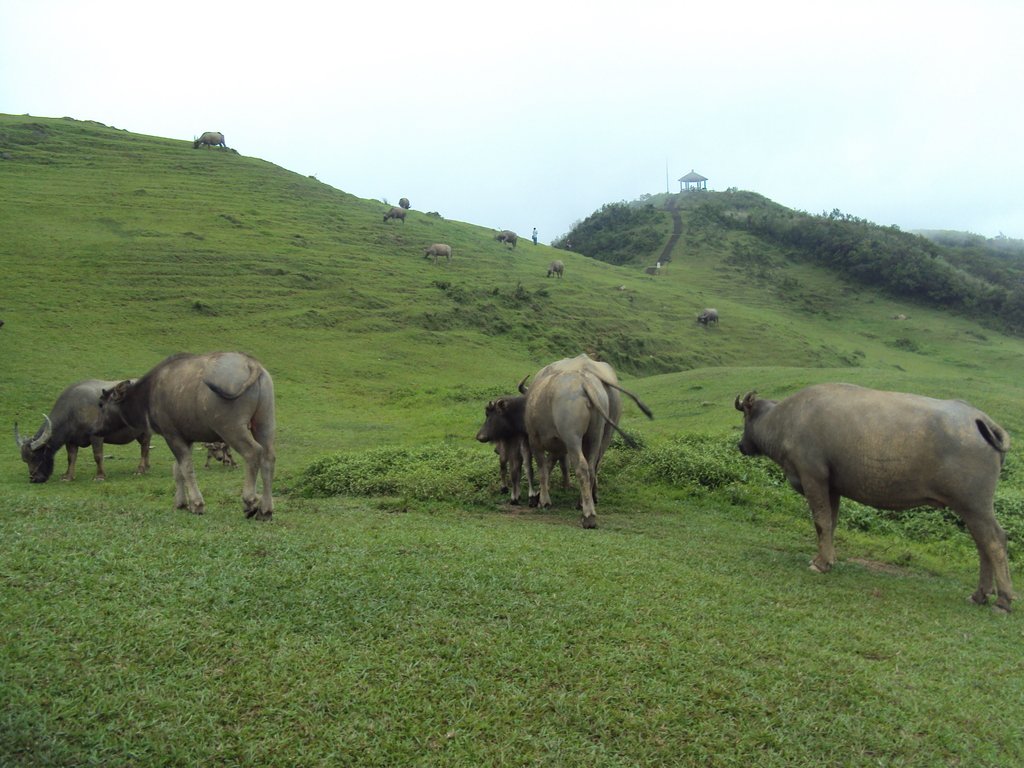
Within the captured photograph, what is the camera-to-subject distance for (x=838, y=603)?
25.8 ft

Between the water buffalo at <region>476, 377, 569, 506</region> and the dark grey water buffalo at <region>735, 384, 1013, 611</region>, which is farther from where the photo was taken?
the water buffalo at <region>476, 377, 569, 506</region>

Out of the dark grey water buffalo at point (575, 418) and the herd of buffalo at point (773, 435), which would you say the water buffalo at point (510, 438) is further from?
the dark grey water buffalo at point (575, 418)

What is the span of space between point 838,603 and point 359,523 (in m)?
5.67

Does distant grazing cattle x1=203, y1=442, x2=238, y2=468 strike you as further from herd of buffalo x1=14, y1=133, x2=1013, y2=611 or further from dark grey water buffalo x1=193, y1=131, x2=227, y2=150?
dark grey water buffalo x1=193, y1=131, x2=227, y2=150

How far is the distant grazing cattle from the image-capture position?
55.3 feet

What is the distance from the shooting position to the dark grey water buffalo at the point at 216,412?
976 cm

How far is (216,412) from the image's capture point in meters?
9.79

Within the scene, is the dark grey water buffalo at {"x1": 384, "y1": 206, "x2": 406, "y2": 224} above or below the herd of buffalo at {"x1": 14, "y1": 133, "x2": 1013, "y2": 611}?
above

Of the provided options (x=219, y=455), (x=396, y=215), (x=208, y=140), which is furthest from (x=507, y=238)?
(x=219, y=455)

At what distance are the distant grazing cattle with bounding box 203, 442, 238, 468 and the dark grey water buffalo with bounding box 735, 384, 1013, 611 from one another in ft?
38.6

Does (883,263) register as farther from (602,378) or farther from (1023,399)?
(602,378)

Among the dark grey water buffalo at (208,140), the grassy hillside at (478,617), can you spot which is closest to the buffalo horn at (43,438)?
the grassy hillside at (478,617)

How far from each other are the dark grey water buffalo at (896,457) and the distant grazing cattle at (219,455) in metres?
11.8

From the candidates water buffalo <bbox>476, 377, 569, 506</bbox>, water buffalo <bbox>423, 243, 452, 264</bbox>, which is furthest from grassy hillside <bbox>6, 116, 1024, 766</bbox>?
water buffalo <bbox>423, 243, 452, 264</bbox>
